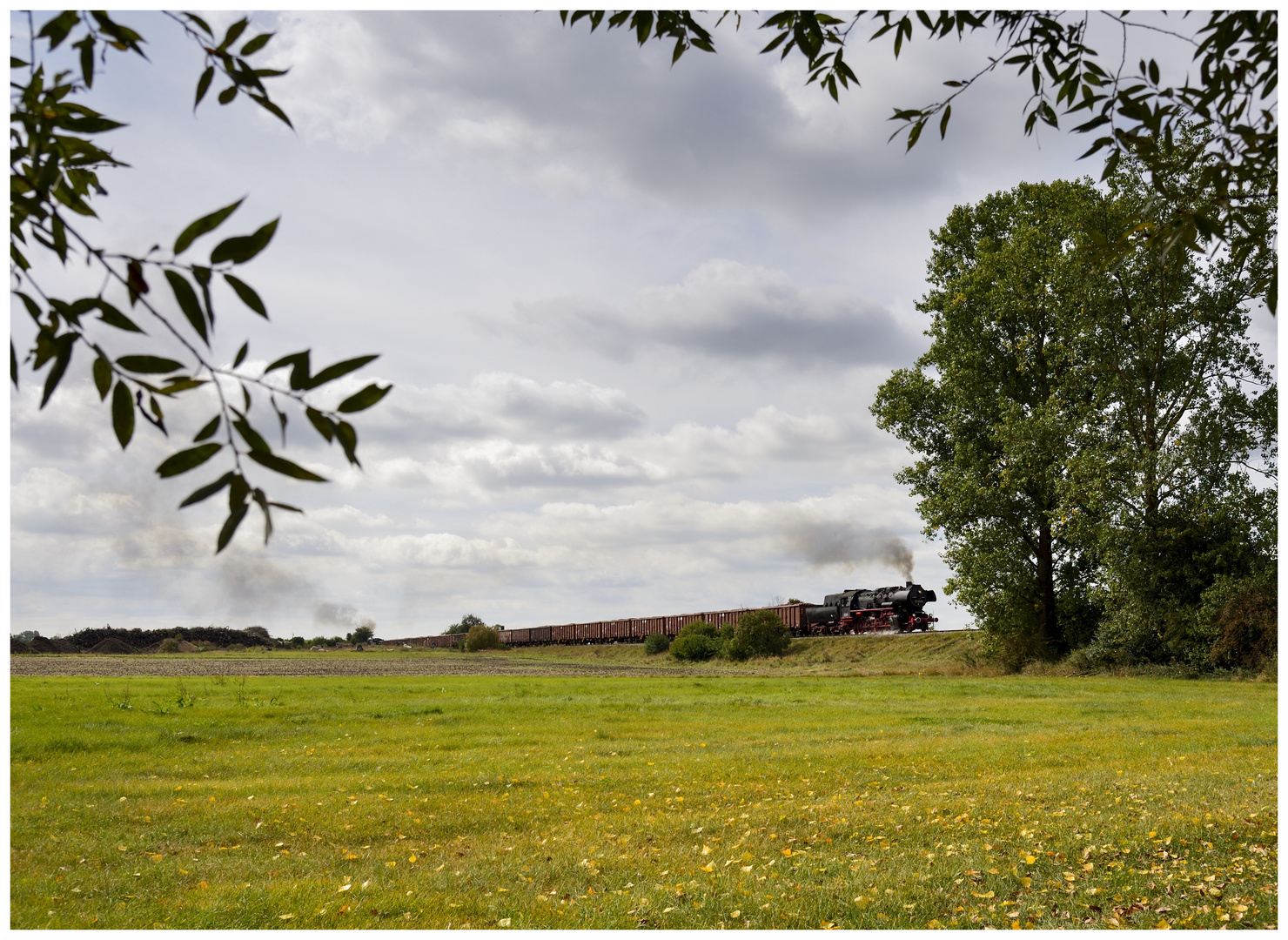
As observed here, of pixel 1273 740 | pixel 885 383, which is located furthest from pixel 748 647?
pixel 1273 740

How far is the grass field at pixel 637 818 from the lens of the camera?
5.82 meters

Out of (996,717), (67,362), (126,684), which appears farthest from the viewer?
(126,684)

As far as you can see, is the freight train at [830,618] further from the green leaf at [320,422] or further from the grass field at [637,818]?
the green leaf at [320,422]

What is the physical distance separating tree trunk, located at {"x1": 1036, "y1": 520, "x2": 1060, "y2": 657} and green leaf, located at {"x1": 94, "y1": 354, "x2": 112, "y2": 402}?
31.8 metres

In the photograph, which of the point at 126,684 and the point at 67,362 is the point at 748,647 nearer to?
the point at 126,684

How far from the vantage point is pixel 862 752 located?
40.1ft

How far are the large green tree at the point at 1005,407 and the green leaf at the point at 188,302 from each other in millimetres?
28188

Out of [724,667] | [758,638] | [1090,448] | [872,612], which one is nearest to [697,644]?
[758,638]

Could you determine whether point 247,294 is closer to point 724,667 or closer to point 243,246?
point 243,246

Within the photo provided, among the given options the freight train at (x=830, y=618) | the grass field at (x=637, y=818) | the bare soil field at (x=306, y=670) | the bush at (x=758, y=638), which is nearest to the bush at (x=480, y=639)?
the freight train at (x=830, y=618)

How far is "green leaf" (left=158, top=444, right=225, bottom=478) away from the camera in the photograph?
74.4 inches

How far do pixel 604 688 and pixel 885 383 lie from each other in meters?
17.0

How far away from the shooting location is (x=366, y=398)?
6.55ft

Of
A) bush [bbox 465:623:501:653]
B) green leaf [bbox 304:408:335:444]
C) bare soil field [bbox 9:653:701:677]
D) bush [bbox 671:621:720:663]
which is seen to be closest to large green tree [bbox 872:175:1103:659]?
bare soil field [bbox 9:653:701:677]
